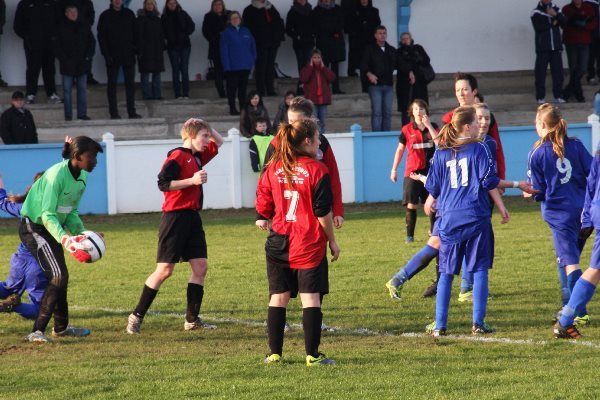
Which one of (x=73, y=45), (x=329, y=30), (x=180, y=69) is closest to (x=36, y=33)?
(x=73, y=45)

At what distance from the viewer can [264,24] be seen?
23.7 metres

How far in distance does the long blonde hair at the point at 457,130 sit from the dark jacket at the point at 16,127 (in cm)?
1289

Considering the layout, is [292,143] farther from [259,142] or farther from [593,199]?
[259,142]

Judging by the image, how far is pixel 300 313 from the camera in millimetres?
10211

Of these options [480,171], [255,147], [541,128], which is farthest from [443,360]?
[255,147]

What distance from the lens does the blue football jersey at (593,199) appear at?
8383mm

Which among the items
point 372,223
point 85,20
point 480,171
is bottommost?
point 372,223

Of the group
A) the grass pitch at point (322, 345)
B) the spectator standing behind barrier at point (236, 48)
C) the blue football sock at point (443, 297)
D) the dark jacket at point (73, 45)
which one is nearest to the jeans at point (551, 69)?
the spectator standing behind barrier at point (236, 48)

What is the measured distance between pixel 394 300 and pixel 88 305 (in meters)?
2.89

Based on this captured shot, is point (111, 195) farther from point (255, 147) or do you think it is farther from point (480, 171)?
point (480, 171)

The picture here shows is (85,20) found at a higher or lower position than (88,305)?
higher

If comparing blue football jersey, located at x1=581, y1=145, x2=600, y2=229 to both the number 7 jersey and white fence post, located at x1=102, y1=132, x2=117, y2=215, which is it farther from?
white fence post, located at x1=102, y1=132, x2=117, y2=215

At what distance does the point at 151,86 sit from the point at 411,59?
557 centimetres

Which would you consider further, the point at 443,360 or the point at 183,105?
the point at 183,105
